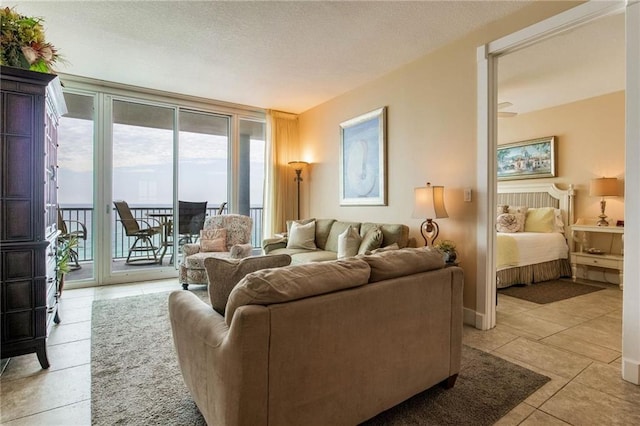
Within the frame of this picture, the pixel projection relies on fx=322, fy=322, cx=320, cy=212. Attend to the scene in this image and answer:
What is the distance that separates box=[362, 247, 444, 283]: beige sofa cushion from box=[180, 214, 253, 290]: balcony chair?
2506mm

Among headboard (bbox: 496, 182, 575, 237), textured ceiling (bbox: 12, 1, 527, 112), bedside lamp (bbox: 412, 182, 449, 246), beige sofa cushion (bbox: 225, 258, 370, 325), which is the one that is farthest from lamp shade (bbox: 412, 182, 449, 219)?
headboard (bbox: 496, 182, 575, 237)

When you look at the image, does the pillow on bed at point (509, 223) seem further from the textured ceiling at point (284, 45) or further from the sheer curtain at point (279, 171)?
the sheer curtain at point (279, 171)

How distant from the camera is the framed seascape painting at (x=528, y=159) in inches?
206

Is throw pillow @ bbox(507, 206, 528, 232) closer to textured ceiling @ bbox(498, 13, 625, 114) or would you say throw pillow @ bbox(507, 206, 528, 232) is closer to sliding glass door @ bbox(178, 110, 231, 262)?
textured ceiling @ bbox(498, 13, 625, 114)

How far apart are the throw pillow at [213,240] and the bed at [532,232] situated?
359 centimetres

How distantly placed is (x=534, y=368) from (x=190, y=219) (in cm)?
466

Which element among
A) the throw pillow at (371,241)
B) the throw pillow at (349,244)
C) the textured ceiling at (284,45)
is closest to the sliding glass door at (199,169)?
the textured ceiling at (284,45)

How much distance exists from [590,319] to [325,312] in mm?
3198

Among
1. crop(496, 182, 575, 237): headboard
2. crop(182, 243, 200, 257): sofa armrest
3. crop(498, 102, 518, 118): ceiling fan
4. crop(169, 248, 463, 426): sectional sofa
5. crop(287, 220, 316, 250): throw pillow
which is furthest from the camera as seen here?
crop(496, 182, 575, 237): headboard

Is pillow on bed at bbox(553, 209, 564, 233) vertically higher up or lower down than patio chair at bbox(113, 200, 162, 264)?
higher up

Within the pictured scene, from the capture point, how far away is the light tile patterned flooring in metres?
1.68

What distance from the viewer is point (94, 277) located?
4.35 metres

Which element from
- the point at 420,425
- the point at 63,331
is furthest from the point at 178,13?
the point at 420,425

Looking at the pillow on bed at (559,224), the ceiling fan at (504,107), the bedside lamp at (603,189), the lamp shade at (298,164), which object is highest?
the ceiling fan at (504,107)
